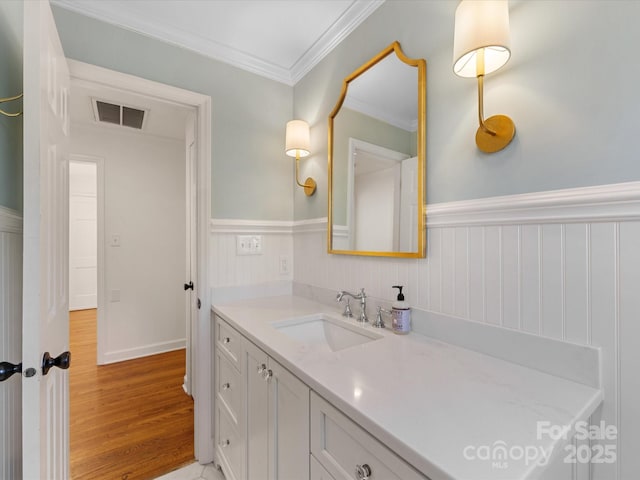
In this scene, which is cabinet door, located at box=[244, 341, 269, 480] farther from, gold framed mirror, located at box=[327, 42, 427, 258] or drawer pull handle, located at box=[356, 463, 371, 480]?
gold framed mirror, located at box=[327, 42, 427, 258]

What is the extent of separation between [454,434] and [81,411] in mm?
2632

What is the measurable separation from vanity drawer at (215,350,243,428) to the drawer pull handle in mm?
777

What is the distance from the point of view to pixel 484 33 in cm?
86

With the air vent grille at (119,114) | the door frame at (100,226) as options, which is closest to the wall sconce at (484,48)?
the air vent grille at (119,114)

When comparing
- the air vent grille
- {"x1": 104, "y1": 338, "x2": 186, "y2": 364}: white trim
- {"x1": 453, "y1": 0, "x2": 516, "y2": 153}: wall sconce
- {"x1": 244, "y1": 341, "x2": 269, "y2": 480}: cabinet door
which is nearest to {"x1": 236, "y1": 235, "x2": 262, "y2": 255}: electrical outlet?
{"x1": 244, "y1": 341, "x2": 269, "y2": 480}: cabinet door

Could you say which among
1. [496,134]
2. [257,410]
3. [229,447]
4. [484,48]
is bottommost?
[229,447]

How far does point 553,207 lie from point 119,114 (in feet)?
10.5

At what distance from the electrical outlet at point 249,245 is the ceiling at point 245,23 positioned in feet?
3.55

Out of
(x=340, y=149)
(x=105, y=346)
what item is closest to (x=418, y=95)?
(x=340, y=149)

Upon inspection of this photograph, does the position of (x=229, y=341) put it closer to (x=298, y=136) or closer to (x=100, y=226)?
(x=298, y=136)

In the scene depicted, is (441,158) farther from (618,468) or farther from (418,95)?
(618,468)

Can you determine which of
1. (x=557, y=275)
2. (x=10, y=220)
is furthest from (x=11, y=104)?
(x=557, y=275)

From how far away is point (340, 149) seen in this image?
5.40ft

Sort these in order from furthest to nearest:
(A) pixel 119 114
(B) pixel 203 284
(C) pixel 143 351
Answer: (C) pixel 143 351, (A) pixel 119 114, (B) pixel 203 284
